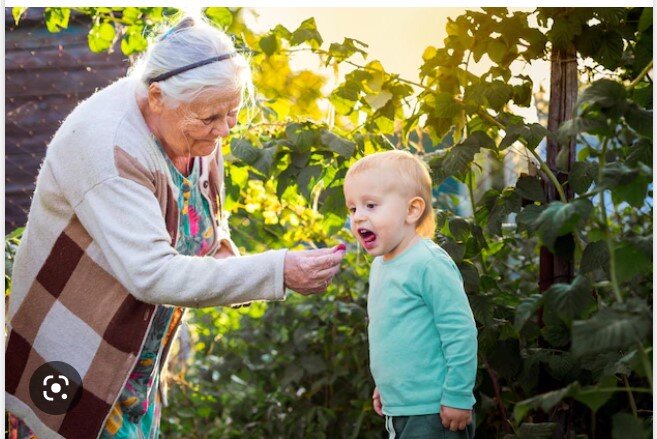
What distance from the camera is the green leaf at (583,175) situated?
2477 millimetres

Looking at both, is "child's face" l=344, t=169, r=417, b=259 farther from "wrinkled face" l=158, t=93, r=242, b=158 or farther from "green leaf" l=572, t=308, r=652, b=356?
"green leaf" l=572, t=308, r=652, b=356

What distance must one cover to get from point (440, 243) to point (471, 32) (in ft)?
1.90

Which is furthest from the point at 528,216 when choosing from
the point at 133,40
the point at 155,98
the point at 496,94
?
the point at 133,40

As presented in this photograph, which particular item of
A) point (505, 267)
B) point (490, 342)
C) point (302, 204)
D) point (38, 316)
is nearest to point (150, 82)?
point (38, 316)

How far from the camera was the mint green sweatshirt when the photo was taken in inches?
83.0

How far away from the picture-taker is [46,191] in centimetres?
229

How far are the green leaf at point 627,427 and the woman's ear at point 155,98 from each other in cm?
128

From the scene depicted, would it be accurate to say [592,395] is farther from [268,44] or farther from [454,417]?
[268,44]

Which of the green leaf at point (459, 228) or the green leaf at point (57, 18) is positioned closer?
the green leaf at point (459, 228)

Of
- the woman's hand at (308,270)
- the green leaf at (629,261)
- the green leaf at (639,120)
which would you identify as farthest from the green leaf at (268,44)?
the green leaf at (629,261)

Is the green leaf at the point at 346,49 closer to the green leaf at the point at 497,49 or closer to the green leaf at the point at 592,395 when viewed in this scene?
the green leaf at the point at 497,49

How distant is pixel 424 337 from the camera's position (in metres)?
2.15

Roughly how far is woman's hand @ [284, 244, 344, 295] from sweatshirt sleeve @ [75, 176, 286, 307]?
2 cm

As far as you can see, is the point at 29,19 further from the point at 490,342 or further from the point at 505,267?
the point at 490,342
